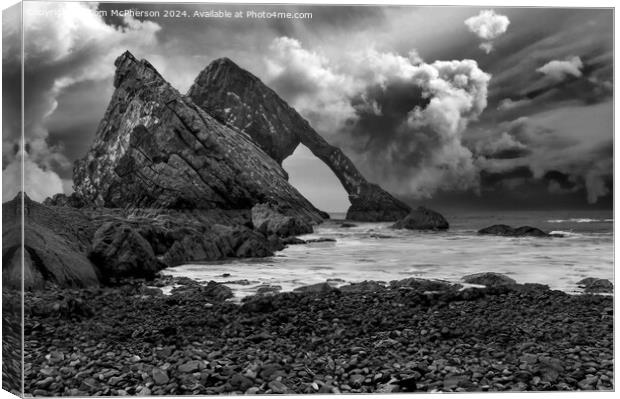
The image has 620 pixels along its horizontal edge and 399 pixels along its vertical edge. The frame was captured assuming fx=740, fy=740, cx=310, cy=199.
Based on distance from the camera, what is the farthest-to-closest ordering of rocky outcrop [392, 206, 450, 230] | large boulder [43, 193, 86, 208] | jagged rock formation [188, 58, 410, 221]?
1. rocky outcrop [392, 206, 450, 230]
2. jagged rock formation [188, 58, 410, 221]
3. large boulder [43, 193, 86, 208]

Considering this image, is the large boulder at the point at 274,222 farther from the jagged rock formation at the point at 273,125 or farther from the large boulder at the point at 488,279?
the large boulder at the point at 488,279

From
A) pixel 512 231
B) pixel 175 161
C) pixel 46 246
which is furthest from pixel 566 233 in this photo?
pixel 46 246

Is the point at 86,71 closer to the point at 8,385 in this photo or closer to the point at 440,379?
the point at 8,385

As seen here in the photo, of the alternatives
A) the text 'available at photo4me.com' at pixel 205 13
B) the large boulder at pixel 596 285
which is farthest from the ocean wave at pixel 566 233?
the text 'available at photo4me.com' at pixel 205 13

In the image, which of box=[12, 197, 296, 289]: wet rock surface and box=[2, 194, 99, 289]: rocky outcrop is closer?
box=[2, 194, 99, 289]: rocky outcrop

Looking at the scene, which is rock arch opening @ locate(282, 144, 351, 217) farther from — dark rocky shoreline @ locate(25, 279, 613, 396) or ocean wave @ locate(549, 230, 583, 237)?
ocean wave @ locate(549, 230, 583, 237)

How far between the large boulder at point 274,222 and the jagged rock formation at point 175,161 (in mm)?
78

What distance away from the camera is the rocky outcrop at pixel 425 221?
29.7ft

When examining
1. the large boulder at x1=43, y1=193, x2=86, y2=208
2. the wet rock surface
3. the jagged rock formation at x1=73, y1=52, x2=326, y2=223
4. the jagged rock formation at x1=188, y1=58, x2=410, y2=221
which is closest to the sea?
the wet rock surface

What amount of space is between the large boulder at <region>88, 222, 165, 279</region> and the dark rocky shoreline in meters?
0.23

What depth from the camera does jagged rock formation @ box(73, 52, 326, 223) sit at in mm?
8750

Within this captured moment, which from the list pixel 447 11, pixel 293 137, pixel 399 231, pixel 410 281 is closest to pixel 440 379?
pixel 410 281

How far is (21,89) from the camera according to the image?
317 inches

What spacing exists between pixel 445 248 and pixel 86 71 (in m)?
4.72
